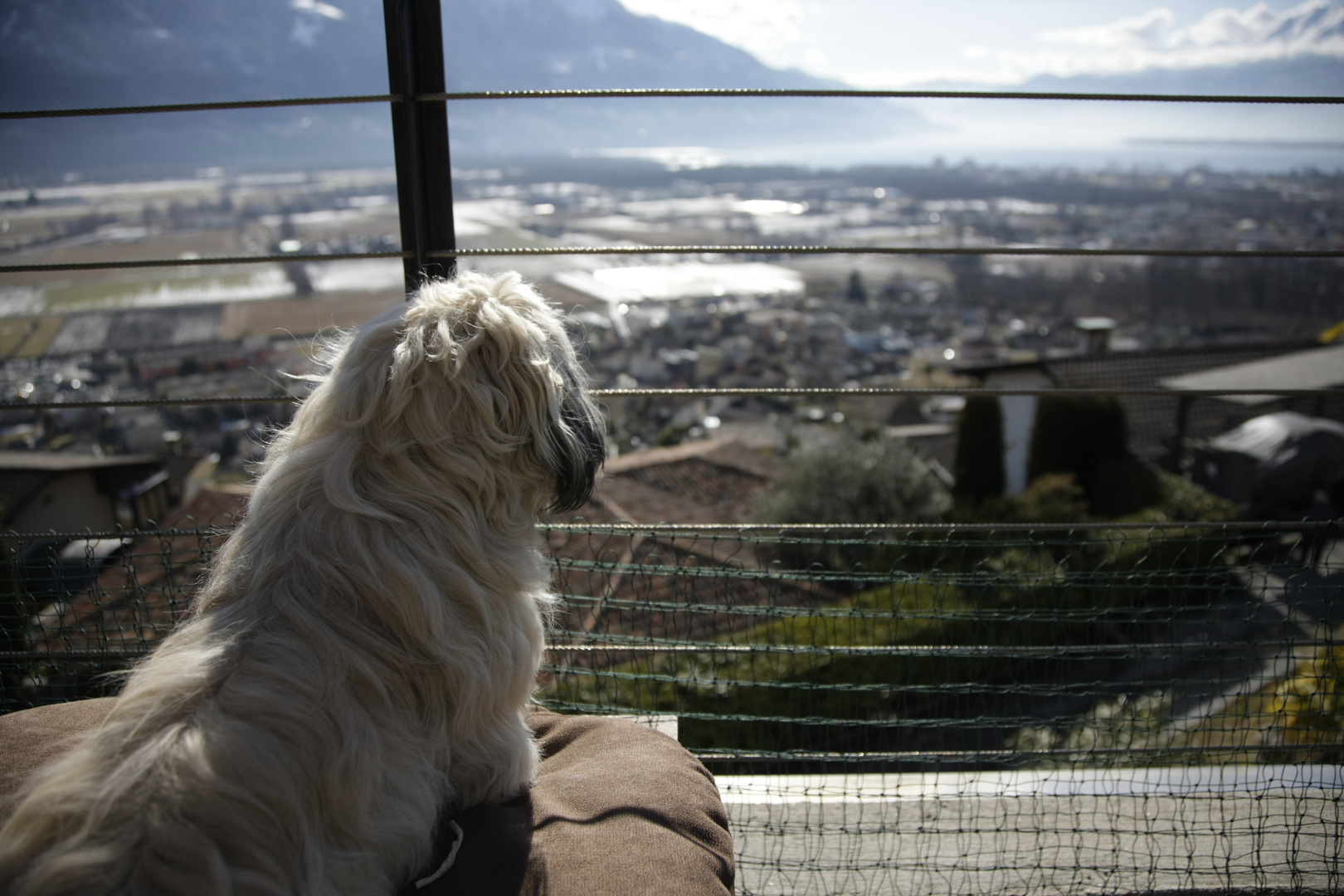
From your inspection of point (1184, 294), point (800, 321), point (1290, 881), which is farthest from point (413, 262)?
point (1184, 294)

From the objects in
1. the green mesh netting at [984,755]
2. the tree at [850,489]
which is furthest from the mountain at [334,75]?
the green mesh netting at [984,755]

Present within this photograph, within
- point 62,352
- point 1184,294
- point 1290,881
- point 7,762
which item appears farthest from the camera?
point 1184,294

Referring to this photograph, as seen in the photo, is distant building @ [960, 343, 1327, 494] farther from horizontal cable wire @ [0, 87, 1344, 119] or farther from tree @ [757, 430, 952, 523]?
horizontal cable wire @ [0, 87, 1344, 119]

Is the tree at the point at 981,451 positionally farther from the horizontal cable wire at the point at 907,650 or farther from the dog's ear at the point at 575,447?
the dog's ear at the point at 575,447

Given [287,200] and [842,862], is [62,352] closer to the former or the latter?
[287,200]

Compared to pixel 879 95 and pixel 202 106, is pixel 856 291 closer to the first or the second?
pixel 879 95

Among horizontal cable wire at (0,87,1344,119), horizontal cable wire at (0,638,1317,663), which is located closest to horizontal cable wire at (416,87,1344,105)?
horizontal cable wire at (0,87,1344,119)
